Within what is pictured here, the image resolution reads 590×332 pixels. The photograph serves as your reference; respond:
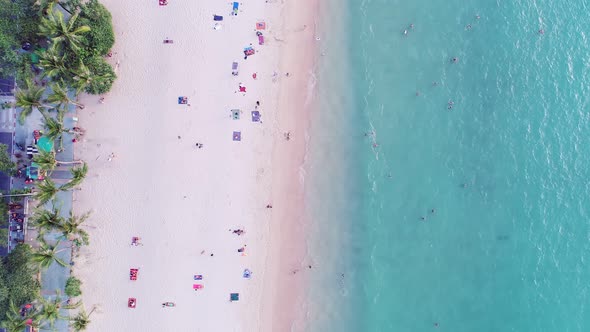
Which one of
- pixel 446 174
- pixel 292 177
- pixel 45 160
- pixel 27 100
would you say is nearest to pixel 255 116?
pixel 292 177

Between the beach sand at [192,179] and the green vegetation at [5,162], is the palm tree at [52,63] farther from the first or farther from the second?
the green vegetation at [5,162]

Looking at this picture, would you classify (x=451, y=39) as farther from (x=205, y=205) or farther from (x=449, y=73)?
(x=205, y=205)

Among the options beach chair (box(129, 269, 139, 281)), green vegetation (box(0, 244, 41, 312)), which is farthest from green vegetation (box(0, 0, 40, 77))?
beach chair (box(129, 269, 139, 281))

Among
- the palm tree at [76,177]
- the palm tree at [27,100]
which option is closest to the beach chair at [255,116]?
the palm tree at [76,177]

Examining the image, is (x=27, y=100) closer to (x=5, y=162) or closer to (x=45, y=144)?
(x=45, y=144)

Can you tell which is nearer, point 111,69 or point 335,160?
point 111,69

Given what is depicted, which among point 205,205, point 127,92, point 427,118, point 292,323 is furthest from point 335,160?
point 127,92
